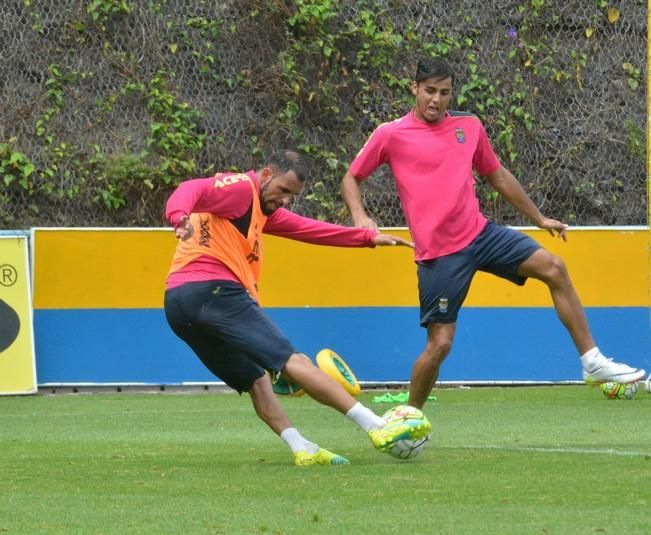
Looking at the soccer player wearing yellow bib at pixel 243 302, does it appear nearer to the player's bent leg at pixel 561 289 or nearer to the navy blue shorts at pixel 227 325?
the navy blue shorts at pixel 227 325

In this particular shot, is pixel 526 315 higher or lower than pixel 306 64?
lower

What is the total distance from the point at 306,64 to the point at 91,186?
2.64 metres

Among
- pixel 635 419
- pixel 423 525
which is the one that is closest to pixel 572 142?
pixel 635 419

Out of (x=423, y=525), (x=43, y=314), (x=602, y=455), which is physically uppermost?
(x=423, y=525)

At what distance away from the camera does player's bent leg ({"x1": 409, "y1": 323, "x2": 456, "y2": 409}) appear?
9474mm

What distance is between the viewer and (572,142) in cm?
1775

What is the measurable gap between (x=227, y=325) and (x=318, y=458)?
0.79 m

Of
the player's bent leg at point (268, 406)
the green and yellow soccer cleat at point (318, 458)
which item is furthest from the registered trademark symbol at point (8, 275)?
the green and yellow soccer cleat at point (318, 458)

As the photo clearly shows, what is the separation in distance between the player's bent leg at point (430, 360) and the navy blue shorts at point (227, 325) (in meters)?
1.58

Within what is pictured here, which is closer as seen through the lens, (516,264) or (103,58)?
(516,264)

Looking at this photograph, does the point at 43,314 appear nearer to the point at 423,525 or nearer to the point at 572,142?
the point at 572,142

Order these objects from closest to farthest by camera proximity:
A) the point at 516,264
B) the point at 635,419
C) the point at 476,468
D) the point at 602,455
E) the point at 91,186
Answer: the point at 476,468
the point at 602,455
the point at 516,264
the point at 635,419
the point at 91,186

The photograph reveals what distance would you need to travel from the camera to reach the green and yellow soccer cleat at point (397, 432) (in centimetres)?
769

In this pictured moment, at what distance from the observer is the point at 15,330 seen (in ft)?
47.3
